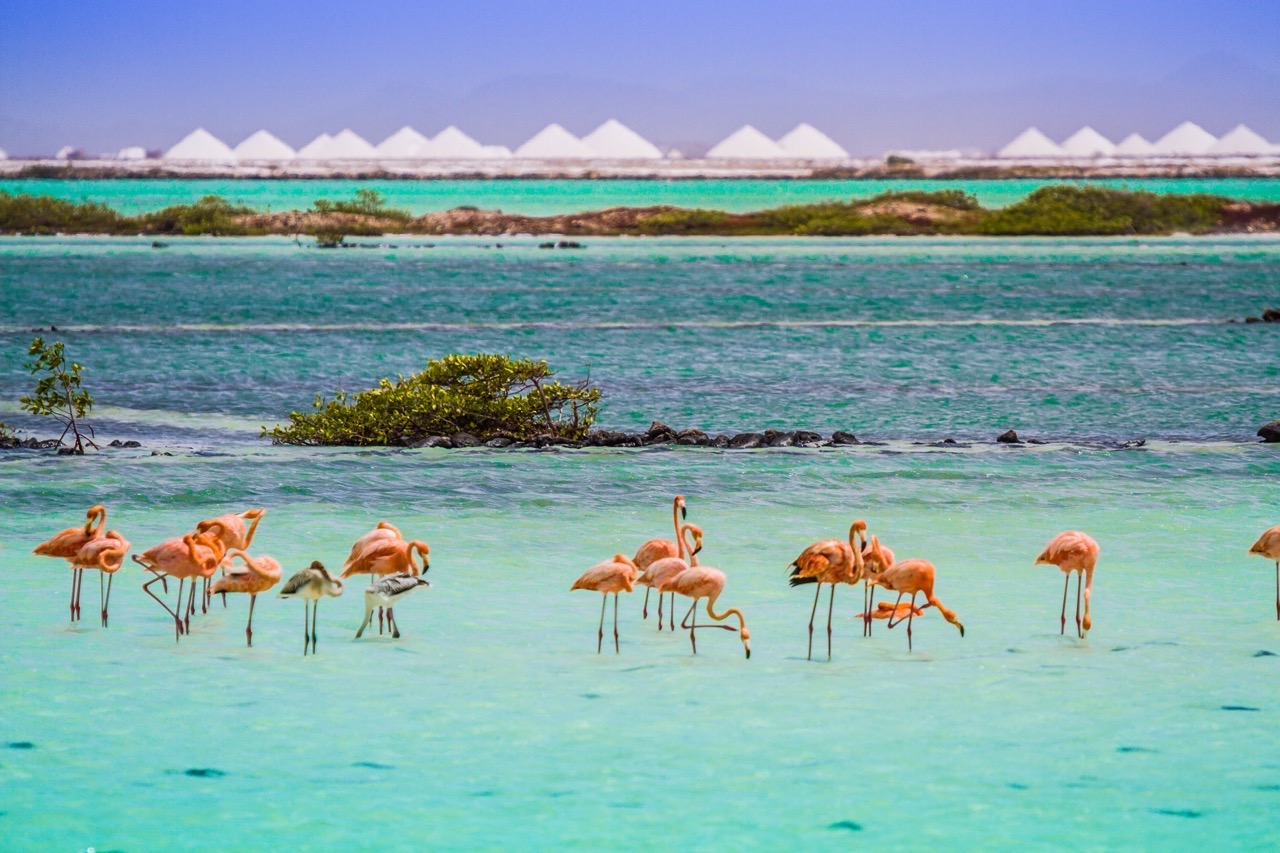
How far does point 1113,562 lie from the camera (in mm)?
14031

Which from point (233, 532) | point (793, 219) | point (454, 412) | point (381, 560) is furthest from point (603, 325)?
point (793, 219)

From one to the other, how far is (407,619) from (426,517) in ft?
14.5

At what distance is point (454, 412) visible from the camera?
21438 millimetres

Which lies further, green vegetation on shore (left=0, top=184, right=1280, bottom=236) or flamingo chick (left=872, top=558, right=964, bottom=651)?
green vegetation on shore (left=0, top=184, right=1280, bottom=236)

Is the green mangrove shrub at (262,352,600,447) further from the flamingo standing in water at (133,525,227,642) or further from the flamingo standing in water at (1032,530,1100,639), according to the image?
the flamingo standing in water at (1032,530,1100,639)

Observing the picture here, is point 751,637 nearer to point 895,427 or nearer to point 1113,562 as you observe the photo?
point 1113,562

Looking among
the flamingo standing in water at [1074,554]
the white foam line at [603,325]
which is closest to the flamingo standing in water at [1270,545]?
the flamingo standing in water at [1074,554]

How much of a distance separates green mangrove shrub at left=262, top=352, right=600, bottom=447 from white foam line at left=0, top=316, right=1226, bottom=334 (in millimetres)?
22127

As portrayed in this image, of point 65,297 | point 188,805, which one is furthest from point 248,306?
point 188,805

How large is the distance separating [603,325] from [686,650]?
34.2 meters

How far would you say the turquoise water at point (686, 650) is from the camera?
27.1 feet

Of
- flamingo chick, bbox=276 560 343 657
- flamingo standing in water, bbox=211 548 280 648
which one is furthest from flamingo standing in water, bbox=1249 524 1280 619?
flamingo standing in water, bbox=211 548 280 648

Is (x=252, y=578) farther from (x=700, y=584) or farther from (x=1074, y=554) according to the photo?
(x=1074, y=554)

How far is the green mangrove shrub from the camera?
21344mm
